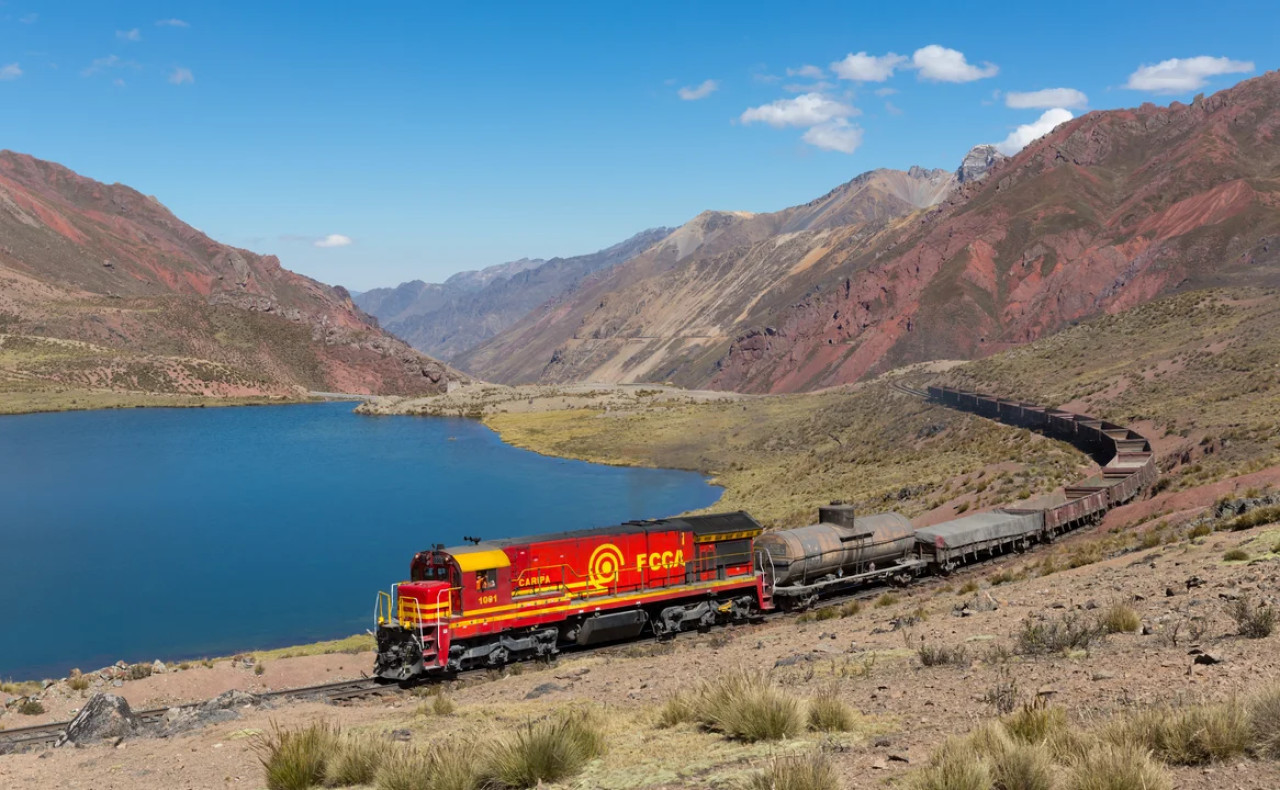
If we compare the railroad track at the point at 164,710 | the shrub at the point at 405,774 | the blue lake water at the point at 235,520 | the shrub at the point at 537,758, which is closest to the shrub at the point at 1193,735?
the shrub at the point at 537,758

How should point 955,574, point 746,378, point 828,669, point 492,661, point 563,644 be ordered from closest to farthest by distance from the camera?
point 828,669 → point 492,661 → point 563,644 → point 955,574 → point 746,378

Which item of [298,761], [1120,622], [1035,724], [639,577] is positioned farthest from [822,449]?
[1035,724]

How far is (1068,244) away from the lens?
471 ft

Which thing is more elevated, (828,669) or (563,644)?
(828,669)

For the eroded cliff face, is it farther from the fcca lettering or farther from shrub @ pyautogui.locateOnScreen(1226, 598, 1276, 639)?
shrub @ pyautogui.locateOnScreen(1226, 598, 1276, 639)

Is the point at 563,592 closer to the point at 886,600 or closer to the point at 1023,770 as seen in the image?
the point at 886,600

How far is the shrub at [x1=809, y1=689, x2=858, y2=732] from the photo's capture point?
40.1 feet

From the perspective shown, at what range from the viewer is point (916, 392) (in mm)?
93188

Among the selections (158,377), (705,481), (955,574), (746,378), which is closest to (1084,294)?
(746,378)

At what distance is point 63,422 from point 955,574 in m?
121

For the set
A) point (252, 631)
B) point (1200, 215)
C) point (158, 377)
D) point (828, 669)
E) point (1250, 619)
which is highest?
point (1200, 215)

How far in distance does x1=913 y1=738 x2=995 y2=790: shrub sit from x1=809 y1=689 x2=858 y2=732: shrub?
2.46 meters

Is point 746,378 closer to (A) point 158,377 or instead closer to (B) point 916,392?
(B) point 916,392

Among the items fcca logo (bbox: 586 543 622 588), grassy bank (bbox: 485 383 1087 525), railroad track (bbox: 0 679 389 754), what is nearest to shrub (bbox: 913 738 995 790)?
railroad track (bbox: 0 679 389 754)
